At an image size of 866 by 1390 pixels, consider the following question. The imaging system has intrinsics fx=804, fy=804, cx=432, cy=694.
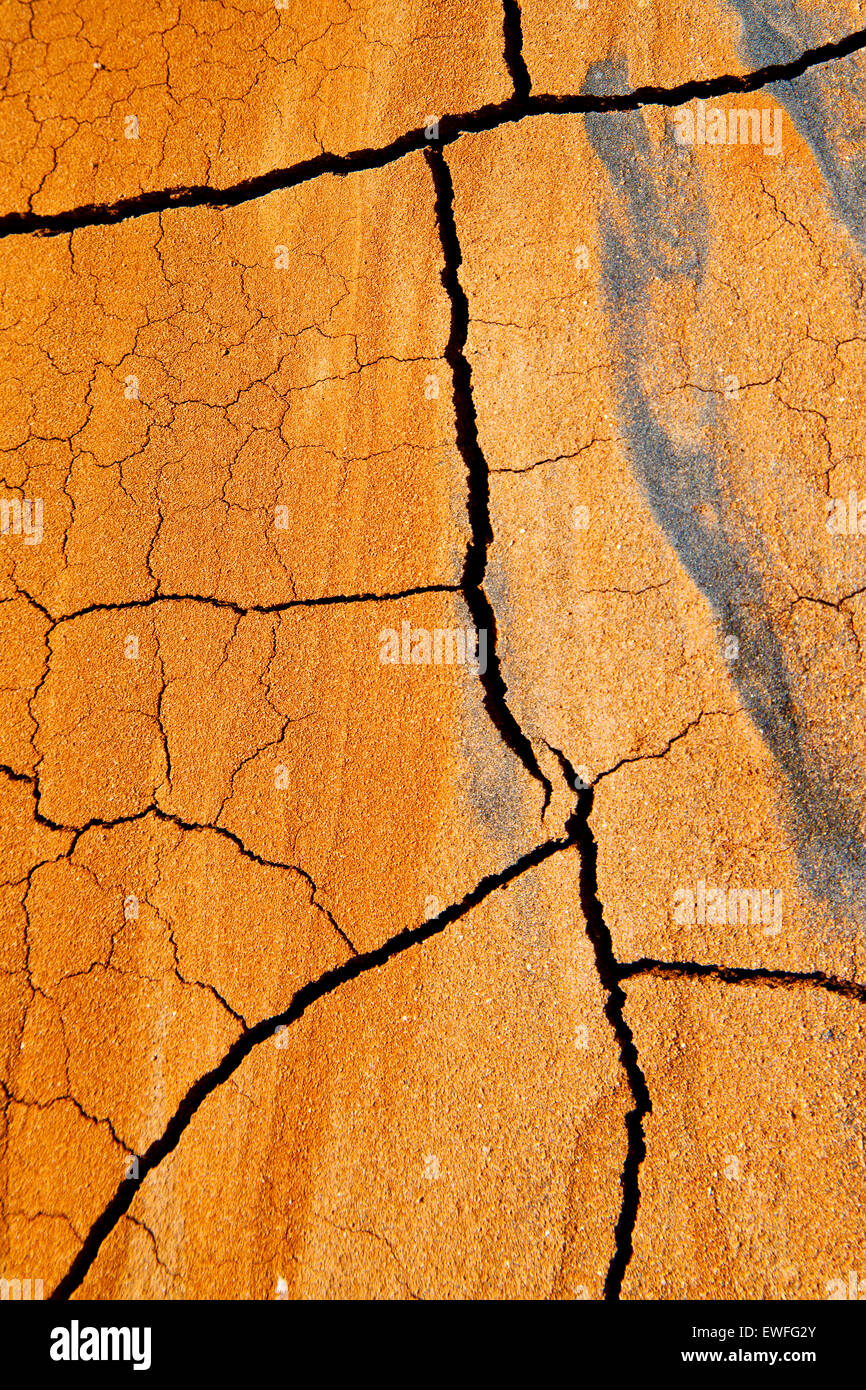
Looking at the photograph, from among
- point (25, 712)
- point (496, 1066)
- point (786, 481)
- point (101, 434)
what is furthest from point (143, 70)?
point (496, 1066)

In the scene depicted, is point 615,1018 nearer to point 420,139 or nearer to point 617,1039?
point 617,1039

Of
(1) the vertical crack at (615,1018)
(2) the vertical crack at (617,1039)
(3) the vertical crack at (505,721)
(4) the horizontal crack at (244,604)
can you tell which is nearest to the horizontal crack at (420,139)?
(3) the vertical crack at (505,721)

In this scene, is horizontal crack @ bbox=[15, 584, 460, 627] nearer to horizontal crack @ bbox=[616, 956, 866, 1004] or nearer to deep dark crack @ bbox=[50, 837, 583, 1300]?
deep dark crack @ bbox=[50, 837, 583, 1300]

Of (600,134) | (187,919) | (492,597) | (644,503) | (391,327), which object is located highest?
(600,134)

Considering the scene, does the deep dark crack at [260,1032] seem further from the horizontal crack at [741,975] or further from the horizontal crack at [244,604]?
the horizontal crack at [244,604]

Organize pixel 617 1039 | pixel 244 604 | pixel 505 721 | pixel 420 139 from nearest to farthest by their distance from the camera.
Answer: pixel 617 1039 < pixel 505 721 < pixel 244 604 < pixel 420 139

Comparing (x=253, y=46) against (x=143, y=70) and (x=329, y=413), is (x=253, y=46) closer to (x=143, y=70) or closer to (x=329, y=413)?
(x=143, y=70)

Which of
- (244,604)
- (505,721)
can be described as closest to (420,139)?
(244,604)
